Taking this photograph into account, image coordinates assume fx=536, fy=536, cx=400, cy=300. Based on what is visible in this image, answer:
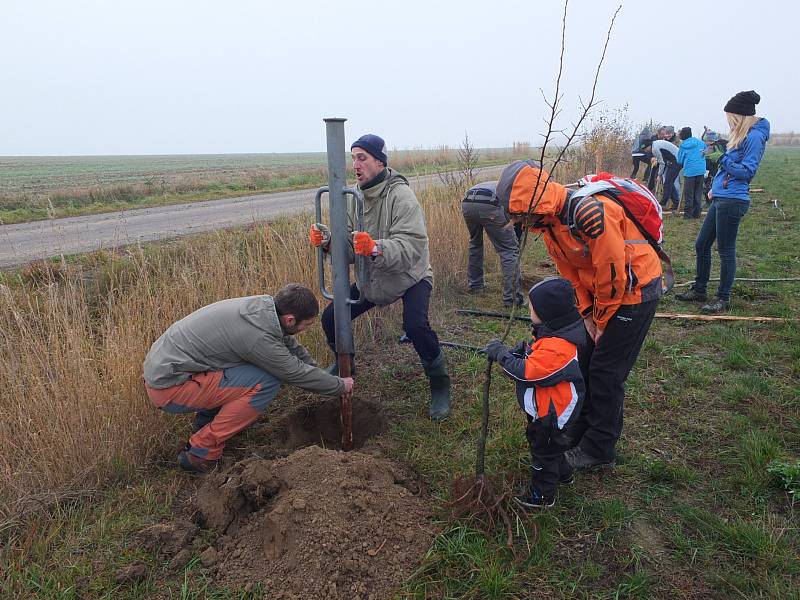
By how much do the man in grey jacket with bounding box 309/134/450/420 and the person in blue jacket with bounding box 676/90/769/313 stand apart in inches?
138

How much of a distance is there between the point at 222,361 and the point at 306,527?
1.15 meters

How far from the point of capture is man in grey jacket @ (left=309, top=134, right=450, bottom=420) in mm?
3410

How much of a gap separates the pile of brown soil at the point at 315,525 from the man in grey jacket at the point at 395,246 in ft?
3.28

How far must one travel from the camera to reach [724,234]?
5.44m

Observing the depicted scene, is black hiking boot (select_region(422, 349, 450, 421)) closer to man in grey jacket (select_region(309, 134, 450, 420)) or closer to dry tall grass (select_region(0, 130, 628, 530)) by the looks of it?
man in grey jacket (select_region(309, 134, 450, 420))

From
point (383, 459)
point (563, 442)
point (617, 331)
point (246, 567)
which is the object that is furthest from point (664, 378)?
point (246, 567)

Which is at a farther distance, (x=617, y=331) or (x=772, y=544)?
(x=617, y=331)

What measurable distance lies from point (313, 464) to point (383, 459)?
538 millimetres

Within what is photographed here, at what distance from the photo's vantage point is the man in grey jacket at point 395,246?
11.2 ft

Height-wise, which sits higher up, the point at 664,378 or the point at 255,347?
the point at 255,347

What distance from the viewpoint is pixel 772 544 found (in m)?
2.41

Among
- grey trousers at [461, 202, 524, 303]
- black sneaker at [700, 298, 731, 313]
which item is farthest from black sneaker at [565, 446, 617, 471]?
black sneaker at [700, 298, 731, 313]

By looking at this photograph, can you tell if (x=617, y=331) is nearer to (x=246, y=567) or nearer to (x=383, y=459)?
(x=383, y=459)

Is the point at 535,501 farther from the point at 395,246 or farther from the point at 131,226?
the point at 131,226
